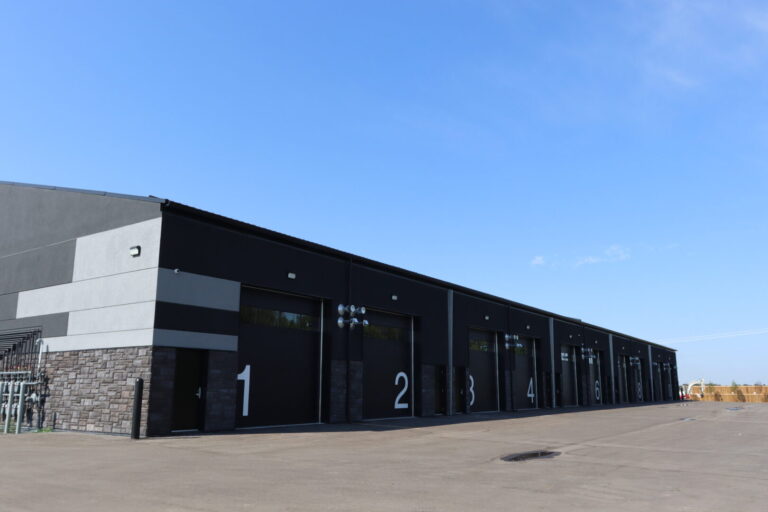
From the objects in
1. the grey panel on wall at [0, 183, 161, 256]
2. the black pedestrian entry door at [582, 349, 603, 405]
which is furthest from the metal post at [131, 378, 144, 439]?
the black pedestrian entry door at [582, 349, 603, 405]

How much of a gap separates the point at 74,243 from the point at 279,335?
25.6ft

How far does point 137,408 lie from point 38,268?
9.18 m

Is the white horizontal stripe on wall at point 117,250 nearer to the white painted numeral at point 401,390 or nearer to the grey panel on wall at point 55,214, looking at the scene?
the grey panel on wall at point 55,214

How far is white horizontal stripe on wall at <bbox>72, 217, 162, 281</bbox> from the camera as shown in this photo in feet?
57.5

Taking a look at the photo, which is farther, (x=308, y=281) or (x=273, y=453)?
(x=308, y=281)

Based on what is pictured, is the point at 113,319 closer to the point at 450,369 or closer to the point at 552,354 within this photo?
the point at 450,369

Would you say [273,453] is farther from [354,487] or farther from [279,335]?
[279,335]

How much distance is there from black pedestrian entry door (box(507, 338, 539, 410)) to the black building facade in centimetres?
714

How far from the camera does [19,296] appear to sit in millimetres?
22406

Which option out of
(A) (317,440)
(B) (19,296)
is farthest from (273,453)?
(B) (19,296)

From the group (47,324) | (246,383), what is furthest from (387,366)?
(47,324)

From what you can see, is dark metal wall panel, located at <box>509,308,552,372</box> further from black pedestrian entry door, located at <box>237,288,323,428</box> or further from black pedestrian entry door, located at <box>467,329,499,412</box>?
black pedestrian entry door, located at <box>237,288,323,428</box>

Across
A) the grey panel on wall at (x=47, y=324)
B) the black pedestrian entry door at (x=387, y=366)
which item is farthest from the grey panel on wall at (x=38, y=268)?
the black pedestrian entry door at (x=387, y=366)

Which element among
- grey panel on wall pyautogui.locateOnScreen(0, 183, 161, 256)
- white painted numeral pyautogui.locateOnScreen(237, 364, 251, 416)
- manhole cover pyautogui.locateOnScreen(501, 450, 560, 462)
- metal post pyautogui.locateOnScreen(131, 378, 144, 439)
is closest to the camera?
manhole cover pyautogui.locateOnScreen(501, 450, 560, 462)
